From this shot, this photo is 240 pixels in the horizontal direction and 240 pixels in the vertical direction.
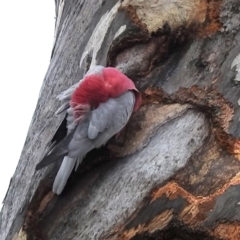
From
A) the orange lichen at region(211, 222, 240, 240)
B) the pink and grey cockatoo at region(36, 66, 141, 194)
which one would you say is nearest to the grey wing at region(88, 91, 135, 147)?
the pink and grey cockatoo at region(36, 66, 141, 194)

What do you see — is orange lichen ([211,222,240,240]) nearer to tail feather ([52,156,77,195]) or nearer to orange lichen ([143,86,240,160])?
orange lichen ([143,86,240,160])

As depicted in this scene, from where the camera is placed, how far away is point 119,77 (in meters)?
1.12

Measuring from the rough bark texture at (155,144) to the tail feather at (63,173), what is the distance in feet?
0.08

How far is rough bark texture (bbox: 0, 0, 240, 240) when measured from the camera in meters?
1.04

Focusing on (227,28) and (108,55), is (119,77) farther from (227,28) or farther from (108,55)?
(227,28)

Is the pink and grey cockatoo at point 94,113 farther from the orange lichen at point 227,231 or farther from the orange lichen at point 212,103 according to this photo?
the orange lichen at point 227,231

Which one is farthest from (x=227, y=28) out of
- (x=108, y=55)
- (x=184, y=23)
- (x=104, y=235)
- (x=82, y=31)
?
(x=104, y=235)

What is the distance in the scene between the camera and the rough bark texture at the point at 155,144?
1.04 metres

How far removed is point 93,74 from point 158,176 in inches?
8.7

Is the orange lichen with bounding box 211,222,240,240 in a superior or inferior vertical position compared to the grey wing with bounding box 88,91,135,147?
inferior

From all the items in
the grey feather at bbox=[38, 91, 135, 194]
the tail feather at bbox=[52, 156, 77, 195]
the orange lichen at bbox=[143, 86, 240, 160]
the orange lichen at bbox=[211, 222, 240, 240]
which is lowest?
the tail feather at bbox=[52, 156, 77, 195]

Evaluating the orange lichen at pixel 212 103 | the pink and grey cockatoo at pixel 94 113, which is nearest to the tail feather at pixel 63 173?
the pink and grey cockatoo at pixel 94 113

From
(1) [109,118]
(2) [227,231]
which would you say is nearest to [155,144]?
(1) [109,118]

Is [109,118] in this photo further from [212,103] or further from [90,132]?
[212,103]
